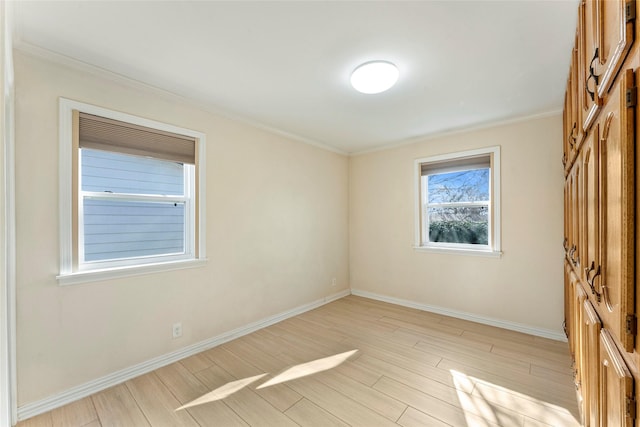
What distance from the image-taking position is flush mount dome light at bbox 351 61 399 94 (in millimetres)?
2057

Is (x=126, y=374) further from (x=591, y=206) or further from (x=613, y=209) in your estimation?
(x=591, y=206)

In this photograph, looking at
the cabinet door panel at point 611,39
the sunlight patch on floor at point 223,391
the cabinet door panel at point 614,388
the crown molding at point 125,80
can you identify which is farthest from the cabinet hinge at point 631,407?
the crown molding at point 125,80

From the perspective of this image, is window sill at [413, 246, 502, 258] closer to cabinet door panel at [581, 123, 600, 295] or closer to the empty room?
the empty room

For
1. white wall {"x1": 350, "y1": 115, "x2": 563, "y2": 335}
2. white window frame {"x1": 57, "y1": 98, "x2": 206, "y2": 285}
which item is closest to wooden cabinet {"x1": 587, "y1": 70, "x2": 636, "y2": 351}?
white wall {"x1": 350, "y1": 115, "x2": 563, "y2": 335}

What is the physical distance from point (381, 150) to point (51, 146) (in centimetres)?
376

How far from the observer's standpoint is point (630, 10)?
73 cm

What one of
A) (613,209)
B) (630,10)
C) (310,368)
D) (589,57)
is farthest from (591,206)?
(310,368)

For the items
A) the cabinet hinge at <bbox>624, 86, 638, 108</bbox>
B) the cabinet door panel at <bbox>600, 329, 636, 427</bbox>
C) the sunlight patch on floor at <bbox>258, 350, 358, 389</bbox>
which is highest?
the cabinet hinge at <bbox>624, 86, 638, 108</bbox>

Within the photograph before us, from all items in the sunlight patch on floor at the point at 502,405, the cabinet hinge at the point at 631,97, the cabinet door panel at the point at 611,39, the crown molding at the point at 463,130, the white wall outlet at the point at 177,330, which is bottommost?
the sunlight patch on floor at the point at 502,405

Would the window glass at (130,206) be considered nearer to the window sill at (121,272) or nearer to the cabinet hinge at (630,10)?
the window sill at (121,272)

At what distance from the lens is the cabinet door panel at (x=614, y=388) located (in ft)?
2.50

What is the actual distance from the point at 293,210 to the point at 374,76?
6.82 ft

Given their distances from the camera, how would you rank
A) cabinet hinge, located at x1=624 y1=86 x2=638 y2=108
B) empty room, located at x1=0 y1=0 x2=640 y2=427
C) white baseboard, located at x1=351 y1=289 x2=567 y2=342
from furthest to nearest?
white baseboard, located at x1=351 y1=289 x2=567 y2=342
empty room, located at x1=0 y1=0 x2=640 y2=427
cabinet hinge, located at x1=624 y1=86 x2=638 y2=108

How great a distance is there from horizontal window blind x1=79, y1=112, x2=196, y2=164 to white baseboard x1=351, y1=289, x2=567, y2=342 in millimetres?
3295
